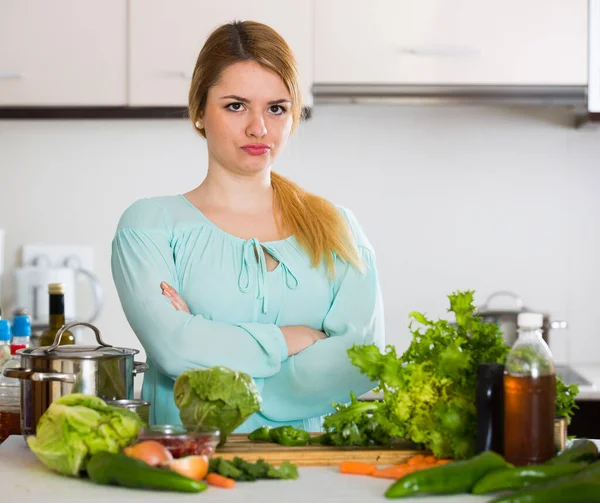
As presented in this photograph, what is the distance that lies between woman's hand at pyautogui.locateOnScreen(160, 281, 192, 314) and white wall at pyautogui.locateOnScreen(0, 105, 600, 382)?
1.49 m

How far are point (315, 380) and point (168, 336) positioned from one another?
32 cm

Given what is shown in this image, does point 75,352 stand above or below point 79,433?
above

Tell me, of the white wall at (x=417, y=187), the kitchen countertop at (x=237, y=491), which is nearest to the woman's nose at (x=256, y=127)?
the kitchen countertop at (x=237, y=491)

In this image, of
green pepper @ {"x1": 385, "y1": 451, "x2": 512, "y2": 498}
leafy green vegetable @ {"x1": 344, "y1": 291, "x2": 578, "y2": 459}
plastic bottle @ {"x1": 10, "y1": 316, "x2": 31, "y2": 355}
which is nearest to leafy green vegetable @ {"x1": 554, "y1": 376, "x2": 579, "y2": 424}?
leafy green vegetable @ {"x1": 344, "y1": 291, "x2": 578, "y2": 459}

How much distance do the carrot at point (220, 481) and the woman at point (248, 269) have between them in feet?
1.74

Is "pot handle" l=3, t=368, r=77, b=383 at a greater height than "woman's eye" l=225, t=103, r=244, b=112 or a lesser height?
lesser

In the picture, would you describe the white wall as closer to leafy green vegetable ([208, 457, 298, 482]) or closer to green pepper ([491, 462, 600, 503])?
leafy green vegetable ([208, 457, 298, 482])

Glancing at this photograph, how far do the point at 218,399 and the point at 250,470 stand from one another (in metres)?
0.18

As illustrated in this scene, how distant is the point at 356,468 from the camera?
142 cm

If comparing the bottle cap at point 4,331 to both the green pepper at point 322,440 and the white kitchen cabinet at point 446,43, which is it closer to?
the green pepper at point 322,440

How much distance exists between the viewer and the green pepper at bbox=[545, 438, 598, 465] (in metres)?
1.35

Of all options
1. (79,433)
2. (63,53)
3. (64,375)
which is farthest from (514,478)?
(63,53)

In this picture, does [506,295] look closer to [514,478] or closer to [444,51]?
[444,51]

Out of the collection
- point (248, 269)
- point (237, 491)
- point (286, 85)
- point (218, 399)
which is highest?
point (286, 85)
